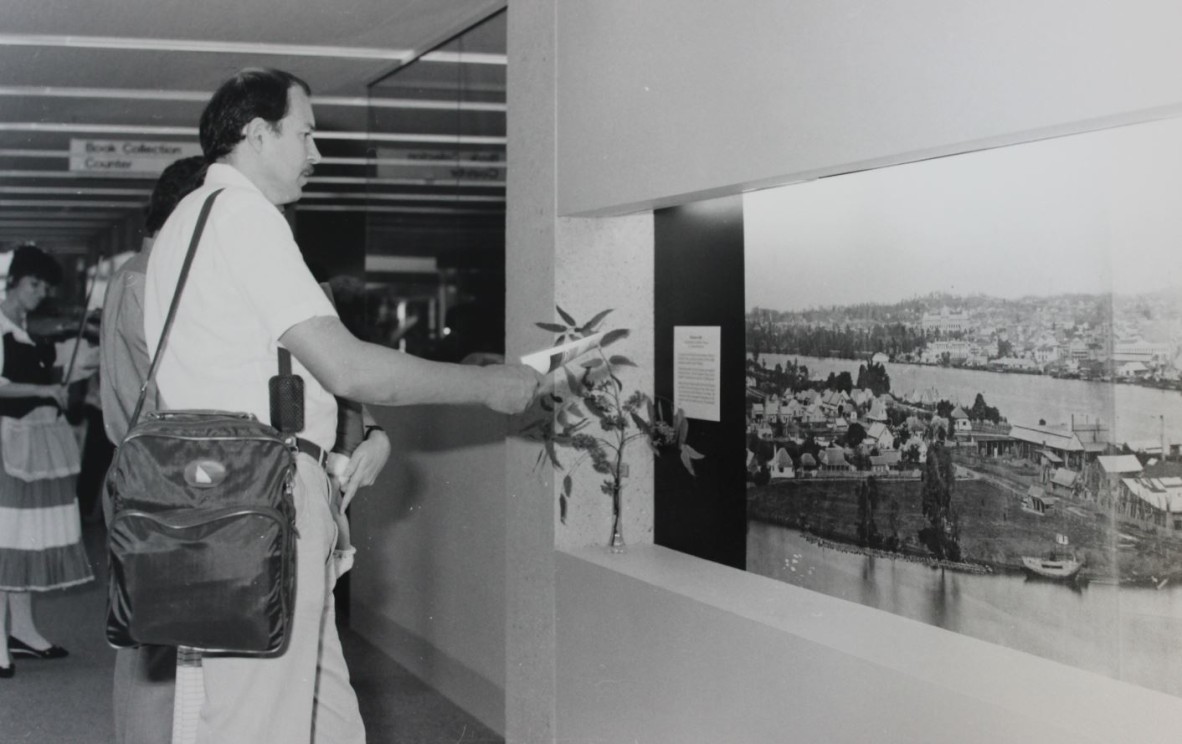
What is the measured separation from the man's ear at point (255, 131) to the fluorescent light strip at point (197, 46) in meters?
3.50

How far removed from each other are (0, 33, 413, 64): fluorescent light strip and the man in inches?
142

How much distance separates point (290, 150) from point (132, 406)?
0.90 meters

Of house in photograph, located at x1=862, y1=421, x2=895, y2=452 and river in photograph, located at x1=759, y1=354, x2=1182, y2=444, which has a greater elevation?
river in photograph, located at x1=759, y1=354, x2=1182, y2=444

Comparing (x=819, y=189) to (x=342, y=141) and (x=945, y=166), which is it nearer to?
(x=945, y=166)

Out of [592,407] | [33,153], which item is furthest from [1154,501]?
[33,153]

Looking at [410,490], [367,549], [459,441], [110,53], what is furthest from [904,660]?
[110,53]

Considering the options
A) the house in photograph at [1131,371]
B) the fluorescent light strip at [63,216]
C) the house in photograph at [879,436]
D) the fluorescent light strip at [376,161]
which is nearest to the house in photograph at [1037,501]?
the house in photograph at [1131,371]

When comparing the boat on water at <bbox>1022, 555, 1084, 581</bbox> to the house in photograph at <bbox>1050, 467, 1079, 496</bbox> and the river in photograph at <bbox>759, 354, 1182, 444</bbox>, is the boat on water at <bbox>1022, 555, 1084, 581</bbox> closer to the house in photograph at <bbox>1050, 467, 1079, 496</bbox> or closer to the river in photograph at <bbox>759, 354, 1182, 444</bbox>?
the house in photograph at <bbox>1050, 467, 1079, 496</bbox>

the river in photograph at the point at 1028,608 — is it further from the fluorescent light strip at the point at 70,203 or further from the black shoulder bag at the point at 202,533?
the fluorescent light strip at the point at 70,203

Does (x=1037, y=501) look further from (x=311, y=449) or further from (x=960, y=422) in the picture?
(x=311, y=449)

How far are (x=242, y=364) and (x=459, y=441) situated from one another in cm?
287

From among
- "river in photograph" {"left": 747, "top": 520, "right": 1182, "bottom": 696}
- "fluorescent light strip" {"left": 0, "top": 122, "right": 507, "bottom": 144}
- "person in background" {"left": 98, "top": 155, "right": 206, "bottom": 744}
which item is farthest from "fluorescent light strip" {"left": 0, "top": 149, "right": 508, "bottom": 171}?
"river in photograph" {"left": 747, "top": 520, "right": 1182, "bottom": 696}

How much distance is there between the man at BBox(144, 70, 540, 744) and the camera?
6.40ft

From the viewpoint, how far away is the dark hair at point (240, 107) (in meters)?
2.20
